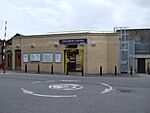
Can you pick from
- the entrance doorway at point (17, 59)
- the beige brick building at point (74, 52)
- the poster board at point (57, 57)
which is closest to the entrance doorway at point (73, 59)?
the beige brick building at point (74, 52)

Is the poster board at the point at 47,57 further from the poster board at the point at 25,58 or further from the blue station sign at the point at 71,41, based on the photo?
the poster board at the point at 25,58

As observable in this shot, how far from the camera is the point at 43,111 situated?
9555mm

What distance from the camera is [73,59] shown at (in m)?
33.7

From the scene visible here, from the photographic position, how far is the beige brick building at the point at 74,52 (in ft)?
107

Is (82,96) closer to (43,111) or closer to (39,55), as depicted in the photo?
(43,111)

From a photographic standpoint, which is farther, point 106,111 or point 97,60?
point 97,60

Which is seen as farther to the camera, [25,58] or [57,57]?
[25,58]

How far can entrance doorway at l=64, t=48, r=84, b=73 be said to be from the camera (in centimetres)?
3322

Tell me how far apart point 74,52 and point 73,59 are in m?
0.76

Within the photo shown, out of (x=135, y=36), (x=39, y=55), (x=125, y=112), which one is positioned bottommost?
(x=125, y=112)

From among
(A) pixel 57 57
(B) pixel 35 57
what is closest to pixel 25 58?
(B) pixel 35 57

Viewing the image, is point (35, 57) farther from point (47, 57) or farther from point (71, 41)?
point (71, 41)

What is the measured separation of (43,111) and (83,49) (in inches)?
919

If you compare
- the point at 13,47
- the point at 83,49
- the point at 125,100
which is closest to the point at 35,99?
the point at 125,100
